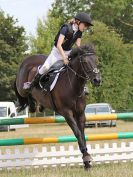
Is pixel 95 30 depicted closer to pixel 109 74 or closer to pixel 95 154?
pixel 109 74

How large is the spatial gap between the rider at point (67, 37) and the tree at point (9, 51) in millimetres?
34285

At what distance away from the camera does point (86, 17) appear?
341 inches

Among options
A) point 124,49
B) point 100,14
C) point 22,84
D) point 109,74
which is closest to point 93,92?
point 109,74

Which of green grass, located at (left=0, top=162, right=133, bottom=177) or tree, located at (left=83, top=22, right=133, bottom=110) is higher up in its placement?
green grass, located at (left=0, top=162, right=133, bottom=177)

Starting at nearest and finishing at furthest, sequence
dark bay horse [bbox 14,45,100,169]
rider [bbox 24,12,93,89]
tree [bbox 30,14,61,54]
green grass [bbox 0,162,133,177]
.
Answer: green grass [bbox 0,162,133,177] → dark bay horse [bbox 14,45,100,169] → rider [bbox 24,12,93,89] → tree [bbox 30,14,61,54]

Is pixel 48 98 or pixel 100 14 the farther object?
pixel 100 14

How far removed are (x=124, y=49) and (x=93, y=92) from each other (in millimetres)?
4546

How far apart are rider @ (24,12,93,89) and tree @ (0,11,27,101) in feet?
112

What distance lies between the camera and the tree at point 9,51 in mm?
44406

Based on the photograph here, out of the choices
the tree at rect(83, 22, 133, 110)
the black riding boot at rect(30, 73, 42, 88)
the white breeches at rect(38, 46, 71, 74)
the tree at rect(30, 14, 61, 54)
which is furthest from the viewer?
the tree at rect(30, 14, 61, 54)

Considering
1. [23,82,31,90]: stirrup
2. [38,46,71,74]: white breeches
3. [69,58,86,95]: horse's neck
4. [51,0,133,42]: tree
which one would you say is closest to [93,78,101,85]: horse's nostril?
[69,58,86,95]: horse's neck

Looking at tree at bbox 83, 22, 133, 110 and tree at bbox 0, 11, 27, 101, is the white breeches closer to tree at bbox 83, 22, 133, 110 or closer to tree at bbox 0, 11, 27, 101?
tree at bbox 83, 22, 133, 110

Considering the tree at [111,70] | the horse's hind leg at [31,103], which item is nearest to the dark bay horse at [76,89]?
the horse's hind leg at [31,103]

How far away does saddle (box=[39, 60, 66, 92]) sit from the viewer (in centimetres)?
896
